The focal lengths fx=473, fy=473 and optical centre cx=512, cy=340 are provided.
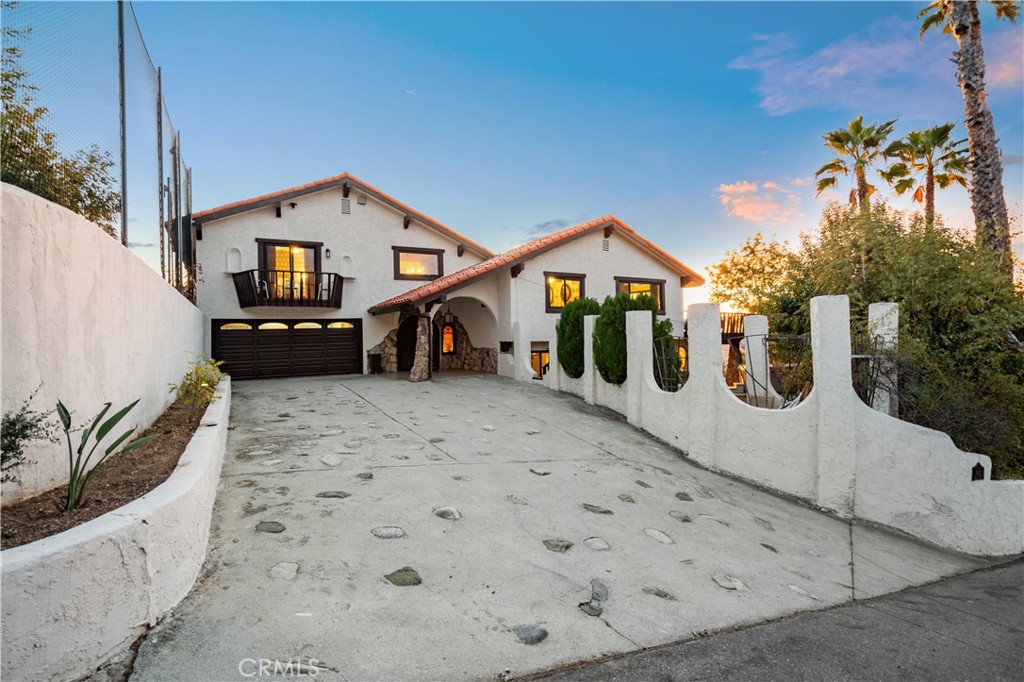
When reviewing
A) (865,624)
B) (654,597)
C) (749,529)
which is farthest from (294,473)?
(865,624)

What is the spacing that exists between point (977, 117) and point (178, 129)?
58.6 ft

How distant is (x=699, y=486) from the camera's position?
6363 mm

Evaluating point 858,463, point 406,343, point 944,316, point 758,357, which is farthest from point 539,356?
point 858,463

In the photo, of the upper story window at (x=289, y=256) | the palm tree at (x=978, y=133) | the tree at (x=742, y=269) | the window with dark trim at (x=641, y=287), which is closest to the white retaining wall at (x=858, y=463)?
the palm tree at (x=978, y=133)

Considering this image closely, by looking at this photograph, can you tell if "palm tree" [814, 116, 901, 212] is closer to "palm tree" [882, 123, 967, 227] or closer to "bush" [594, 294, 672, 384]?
"palm tree" [882, 123, 967, 227]

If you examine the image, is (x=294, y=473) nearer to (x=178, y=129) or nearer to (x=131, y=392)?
(x=131, y=392)

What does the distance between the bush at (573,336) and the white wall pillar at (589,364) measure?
0.53 meters

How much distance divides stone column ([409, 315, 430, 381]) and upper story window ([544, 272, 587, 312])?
451 cm

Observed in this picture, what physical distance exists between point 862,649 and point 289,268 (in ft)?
56.3

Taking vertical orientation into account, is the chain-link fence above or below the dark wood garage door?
above

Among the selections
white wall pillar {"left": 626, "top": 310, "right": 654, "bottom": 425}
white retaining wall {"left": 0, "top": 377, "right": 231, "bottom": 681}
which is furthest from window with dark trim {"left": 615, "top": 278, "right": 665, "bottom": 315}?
white retaining wall {"left": 0, "top": 377, "right": 231, "bottom": 681}

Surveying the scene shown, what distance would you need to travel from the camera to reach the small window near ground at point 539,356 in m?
16.6

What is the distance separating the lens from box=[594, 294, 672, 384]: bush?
1012 centimetres

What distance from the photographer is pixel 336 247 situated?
16891 mm
